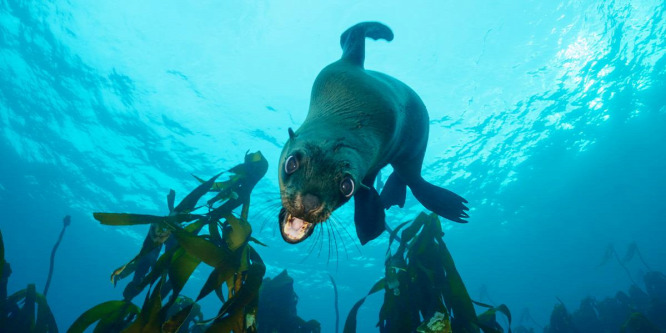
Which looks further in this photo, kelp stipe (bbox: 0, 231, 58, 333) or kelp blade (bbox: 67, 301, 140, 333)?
kelp stipe (bbox: 0, 231, 58, 333)

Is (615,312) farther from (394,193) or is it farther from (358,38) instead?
(358,38)

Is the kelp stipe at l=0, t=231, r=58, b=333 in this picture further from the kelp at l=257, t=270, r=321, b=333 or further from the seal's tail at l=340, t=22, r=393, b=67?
the seal's tail at l=340, t=22, r=393, b=67

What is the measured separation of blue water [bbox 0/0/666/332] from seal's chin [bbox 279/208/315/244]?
179cm

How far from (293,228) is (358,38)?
251cm

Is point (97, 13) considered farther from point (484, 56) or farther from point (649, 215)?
→ point (649, 215)

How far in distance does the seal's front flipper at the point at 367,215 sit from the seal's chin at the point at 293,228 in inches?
60.7

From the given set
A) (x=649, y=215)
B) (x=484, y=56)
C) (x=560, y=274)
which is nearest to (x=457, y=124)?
(x=484, y=56)

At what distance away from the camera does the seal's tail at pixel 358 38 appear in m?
3.05

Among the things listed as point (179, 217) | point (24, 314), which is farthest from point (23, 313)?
point (179, 217)

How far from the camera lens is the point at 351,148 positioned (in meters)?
1.56

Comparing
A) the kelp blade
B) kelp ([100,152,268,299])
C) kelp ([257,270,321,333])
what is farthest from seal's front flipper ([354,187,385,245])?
kelp ([257,270,321,333])

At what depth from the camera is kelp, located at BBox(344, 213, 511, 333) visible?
10.3 ft

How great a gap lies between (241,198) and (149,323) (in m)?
1.96

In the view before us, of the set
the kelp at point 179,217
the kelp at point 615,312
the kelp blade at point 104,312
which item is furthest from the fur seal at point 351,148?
the kelp at point 615,312
